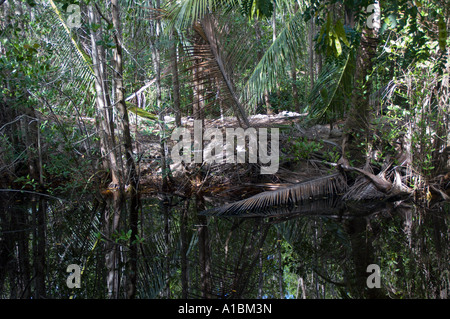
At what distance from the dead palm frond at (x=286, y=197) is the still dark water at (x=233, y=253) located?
258 millimetres

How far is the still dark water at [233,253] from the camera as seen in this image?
13.9ft

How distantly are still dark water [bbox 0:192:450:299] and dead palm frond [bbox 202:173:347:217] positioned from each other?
258mm

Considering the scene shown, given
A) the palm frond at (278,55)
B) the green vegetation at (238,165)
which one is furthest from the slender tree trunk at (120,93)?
the palm frond at (278,55)

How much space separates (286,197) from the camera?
736 cm

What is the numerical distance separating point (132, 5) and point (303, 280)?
26.5 feet

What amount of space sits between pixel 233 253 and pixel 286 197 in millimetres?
2345

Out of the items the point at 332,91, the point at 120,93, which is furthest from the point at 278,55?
the point at 120,93

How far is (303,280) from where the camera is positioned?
4430 mm

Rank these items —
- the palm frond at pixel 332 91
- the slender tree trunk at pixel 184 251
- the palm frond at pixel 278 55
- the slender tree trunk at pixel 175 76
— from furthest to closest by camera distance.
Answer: the palm frond at pixel 278 55
the palm frond at pixel 332 91
the slender tree trunk at pixel 175 76
the slender tree trunk at pixel 184 251

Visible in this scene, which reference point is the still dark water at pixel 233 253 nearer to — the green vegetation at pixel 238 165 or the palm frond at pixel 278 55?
the green vegetation at pixel 238 165

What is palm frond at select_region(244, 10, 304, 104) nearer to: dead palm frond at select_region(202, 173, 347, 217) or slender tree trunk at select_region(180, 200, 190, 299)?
dead palm frond at select_region(202, 173, 347, 217)

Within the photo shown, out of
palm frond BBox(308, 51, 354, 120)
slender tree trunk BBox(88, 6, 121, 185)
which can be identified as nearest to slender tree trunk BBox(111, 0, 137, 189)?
slender tree trunk BBox(88, 6, 121, 185)
